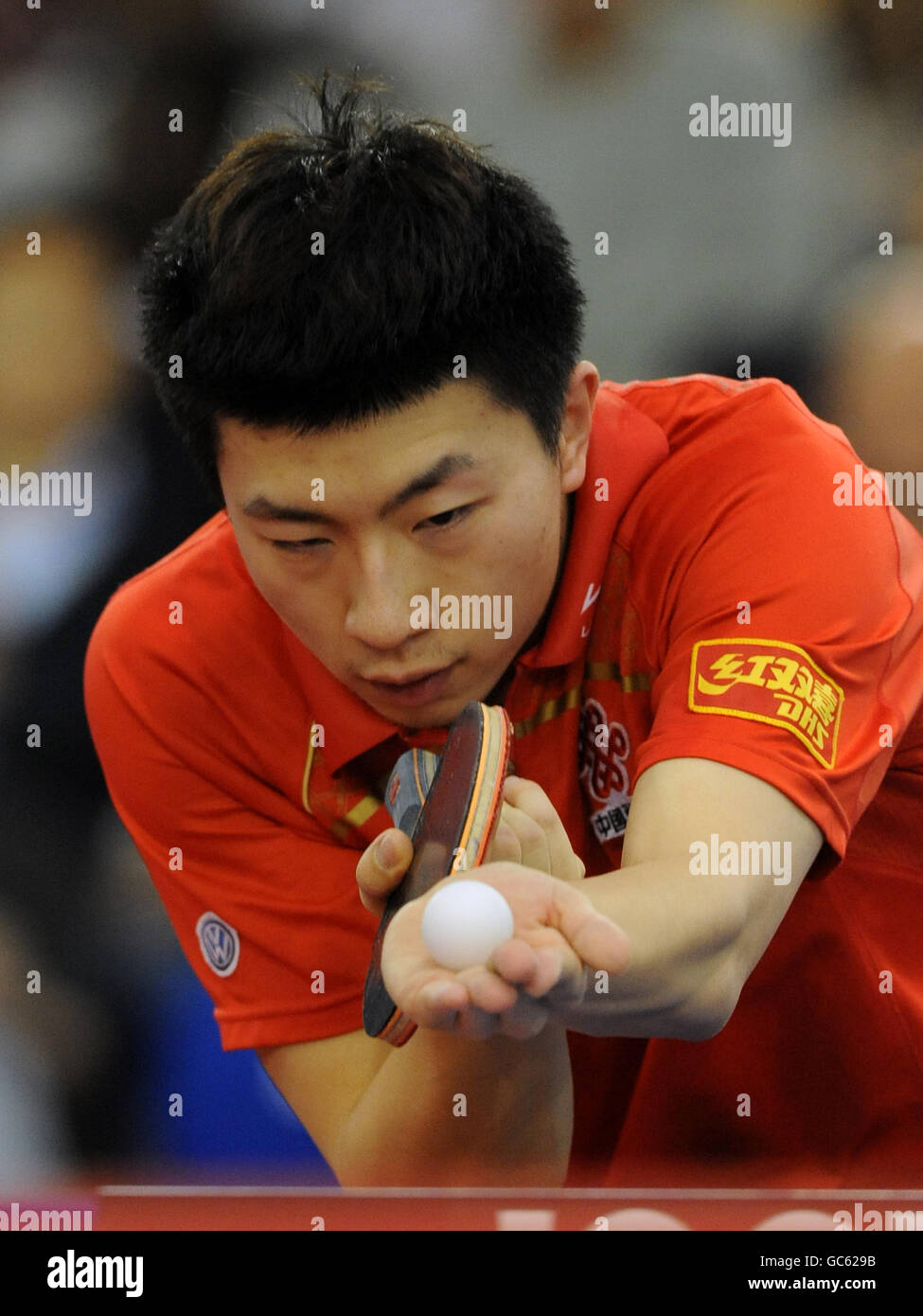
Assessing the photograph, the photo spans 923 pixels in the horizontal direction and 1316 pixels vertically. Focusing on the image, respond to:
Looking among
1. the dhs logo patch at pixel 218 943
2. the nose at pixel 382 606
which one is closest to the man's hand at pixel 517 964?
the nose at pixel 382 606

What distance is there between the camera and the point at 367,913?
140 cm

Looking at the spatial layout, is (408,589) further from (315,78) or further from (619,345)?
(315,78)

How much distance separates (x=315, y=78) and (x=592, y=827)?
820mm

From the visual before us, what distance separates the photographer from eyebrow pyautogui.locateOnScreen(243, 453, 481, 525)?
112cm

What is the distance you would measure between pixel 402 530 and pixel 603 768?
0.31 metres

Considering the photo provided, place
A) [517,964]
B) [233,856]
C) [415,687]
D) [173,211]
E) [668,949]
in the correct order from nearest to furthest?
[517,964] → [668,949] → [415,687] → [233,856] → [173,211]

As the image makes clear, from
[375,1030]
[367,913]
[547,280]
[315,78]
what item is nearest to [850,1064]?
[367,913]

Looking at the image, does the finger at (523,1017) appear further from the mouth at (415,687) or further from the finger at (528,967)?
the mouth at (415,687)

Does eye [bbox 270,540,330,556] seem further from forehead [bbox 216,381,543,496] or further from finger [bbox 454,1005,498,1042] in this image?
finger [bbox 454,1005,498,1042]

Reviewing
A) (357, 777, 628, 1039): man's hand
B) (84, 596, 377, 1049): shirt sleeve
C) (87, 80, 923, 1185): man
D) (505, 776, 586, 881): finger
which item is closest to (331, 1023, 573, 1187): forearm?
(87, 80, 923, 1185): man

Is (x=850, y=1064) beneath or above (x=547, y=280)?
beneath

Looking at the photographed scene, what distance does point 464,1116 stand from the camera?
130 cm

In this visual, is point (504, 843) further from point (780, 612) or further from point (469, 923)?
point (780, 612)

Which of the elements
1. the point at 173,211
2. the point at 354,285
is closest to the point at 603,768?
the point at 354,285
